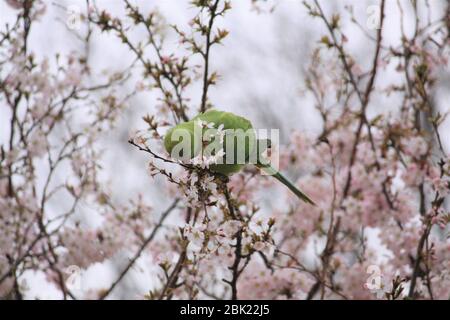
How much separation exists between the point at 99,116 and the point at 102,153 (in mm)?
210

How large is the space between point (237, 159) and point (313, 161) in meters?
2.00

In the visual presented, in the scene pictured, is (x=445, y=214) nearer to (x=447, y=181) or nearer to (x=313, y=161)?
(x=447, y=181)

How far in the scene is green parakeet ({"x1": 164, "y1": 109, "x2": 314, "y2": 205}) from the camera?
135 centimetres

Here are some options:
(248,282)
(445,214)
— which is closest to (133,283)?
(248,282)

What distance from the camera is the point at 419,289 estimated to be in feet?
7.14

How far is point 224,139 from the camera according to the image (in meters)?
1.38

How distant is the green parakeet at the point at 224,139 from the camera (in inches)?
53.3

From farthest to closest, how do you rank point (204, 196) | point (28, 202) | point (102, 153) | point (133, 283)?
point (133, 283) → point (102, 153) → point (28, 202) → point (204, 196)

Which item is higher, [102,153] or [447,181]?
[102,153]

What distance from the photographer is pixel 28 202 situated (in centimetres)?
280
